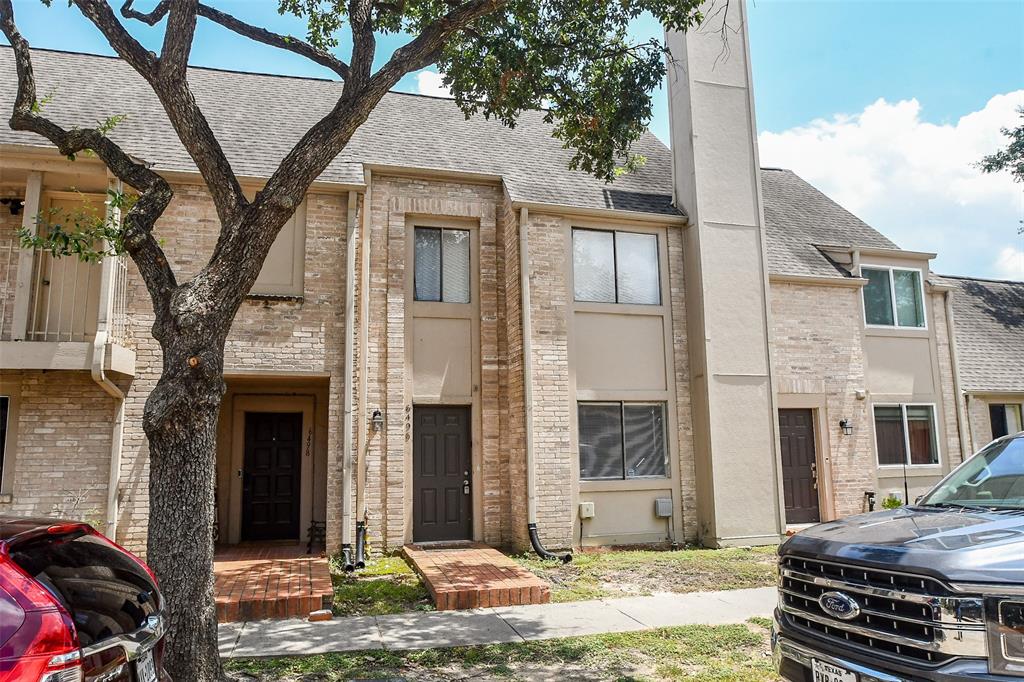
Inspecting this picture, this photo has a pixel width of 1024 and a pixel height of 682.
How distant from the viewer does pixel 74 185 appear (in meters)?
10.9

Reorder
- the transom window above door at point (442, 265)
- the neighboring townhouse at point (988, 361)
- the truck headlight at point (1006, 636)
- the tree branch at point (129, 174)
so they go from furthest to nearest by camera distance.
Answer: the neighboring townhouse at point (988, 361), the transom window above door at point (442, 265), the tree branch at point (129, 174), the truck headlight at point (1006, 636)

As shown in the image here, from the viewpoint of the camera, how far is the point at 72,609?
9.37 feet

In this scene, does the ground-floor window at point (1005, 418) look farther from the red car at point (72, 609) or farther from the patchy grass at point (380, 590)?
the red car at point (72, 609)

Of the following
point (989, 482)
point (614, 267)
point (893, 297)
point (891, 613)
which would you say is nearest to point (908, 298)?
point (893, 297)

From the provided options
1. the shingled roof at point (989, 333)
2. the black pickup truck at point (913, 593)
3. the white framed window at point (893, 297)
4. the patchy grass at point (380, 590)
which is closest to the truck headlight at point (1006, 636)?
the black pickup truck at point (913, 593)

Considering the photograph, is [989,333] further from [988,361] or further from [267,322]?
[267,322]

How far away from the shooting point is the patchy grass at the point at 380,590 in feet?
26.5

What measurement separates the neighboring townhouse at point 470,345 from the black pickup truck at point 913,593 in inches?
287

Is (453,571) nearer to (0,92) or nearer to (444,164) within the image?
(444,164)

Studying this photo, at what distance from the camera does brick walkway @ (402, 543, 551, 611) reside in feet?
26.1

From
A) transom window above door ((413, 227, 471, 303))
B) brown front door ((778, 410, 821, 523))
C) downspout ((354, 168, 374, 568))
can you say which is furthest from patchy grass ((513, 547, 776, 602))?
transom window above door ((413, 227, 471, 303))

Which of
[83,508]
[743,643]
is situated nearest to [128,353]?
[83,508]

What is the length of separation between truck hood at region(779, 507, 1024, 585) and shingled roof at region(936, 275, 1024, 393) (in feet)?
45.1

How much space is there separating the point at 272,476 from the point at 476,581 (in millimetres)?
6319
